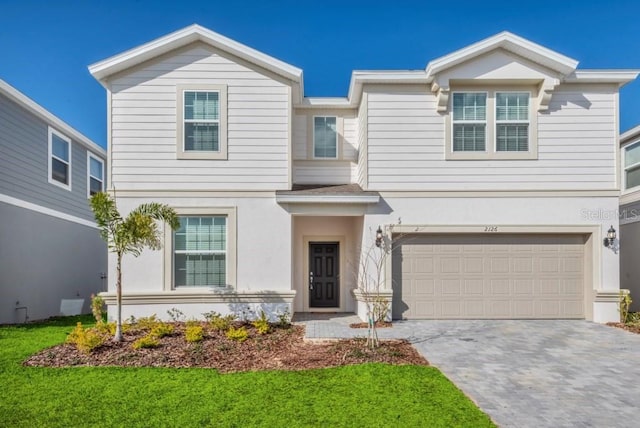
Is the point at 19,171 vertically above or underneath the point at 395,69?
underneath

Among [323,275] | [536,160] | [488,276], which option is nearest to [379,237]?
[323,275]

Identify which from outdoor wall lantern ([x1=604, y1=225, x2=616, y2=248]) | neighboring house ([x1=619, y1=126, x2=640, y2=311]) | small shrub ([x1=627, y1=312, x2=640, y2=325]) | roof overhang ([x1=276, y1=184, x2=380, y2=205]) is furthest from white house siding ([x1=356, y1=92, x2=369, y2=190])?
neighboring house ([x1=619, y1=126, x2=640, y2=311])

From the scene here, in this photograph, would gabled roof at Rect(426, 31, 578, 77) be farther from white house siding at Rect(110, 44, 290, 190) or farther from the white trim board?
the white trim board

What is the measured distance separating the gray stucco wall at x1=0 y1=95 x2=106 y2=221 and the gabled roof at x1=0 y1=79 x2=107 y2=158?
0.15m

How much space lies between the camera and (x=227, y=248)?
944cm

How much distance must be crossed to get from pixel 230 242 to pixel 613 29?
608 inches

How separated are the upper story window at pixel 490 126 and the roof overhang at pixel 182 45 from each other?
161 inches

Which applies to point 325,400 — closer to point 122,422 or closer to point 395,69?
point 122,422

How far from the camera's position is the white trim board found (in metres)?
10.5

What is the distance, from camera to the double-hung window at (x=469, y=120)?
9727 millimetres

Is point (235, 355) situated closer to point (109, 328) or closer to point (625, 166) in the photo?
point (109, 328)

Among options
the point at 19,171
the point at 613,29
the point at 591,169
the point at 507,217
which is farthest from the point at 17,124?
the point at 613,29

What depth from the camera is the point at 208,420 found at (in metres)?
4.27

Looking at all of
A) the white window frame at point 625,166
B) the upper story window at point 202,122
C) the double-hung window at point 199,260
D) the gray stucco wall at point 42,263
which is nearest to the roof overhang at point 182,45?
the upper story window at point 202,122
